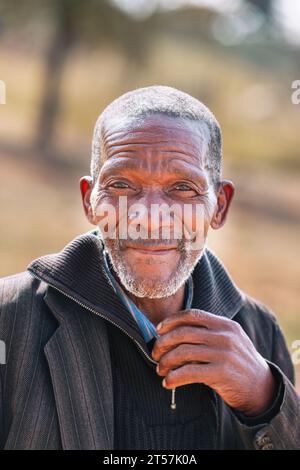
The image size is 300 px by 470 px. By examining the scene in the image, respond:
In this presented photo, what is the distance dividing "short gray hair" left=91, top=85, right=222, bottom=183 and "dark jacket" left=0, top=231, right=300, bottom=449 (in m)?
0.36

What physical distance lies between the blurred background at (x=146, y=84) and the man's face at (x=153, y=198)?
244 inches

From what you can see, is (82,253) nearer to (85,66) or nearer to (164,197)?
(164,197)

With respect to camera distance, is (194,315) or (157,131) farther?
(157,131)

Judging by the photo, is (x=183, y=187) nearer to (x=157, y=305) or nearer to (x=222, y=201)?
(x=222, y=201)

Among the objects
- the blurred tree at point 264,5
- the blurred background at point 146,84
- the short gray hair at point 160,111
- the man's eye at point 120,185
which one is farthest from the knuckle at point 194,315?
the blurred tree at point 264,5

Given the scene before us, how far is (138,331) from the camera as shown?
8.32ft

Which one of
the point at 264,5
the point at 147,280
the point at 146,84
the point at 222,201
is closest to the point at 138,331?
the point at 147,280

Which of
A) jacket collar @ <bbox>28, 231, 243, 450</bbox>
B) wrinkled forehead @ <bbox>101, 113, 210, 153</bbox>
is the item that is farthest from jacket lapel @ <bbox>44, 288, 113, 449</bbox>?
wrinkled forehead @ <bbox>101, 113, 210, 153</bbox>

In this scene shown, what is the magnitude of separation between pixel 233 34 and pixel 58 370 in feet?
101

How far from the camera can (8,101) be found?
26594mm

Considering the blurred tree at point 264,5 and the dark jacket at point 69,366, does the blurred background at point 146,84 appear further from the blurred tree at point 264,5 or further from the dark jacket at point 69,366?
the dark jacket at point 69,366

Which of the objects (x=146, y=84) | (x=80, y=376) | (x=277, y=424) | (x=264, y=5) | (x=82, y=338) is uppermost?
(x=264, y=5)

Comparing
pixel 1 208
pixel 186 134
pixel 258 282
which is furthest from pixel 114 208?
pixel 1 208

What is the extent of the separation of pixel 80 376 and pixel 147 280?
369mm
